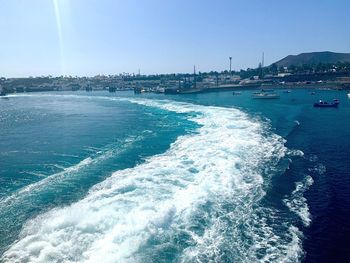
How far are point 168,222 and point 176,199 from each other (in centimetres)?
241

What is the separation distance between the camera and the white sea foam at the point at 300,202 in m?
15.7

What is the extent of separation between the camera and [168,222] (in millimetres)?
14820

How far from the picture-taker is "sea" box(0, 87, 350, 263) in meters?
12.9

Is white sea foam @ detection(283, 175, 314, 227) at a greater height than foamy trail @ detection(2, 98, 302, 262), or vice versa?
foamy trail @ detection(2, 98, 302, 262)

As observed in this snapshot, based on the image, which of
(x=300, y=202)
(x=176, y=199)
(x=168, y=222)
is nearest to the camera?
(x=168, y=222)

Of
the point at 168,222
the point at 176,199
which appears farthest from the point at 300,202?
the point at 168,222

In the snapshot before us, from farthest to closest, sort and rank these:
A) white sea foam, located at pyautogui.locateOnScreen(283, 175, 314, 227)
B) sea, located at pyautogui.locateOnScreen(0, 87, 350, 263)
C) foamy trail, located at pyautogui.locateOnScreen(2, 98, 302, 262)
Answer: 1. white sea foam, located at pyautogui.locateOnScreen(283, 175, 314, 227)
2. sea, located at pyautogui.locateOnScreen(0, 87, 350, 263)
3. foamy trail, located at pyautogui.locateOnScreen(2, 98, 302, 262)

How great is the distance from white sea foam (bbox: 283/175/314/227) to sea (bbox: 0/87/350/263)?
0.18 feet

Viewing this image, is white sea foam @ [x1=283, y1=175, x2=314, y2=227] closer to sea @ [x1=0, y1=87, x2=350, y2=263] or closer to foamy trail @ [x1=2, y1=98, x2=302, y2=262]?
sea @ [x1=0, y1=87, x2=350, y2=263]

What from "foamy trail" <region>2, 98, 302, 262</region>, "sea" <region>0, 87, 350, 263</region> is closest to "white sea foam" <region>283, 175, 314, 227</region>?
"sea" <region>0, 87, 350, 263</region>

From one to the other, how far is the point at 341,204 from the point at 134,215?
1131 centimetres

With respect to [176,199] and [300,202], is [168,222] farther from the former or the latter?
[300,202]

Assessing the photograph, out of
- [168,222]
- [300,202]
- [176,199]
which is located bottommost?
[300,202]

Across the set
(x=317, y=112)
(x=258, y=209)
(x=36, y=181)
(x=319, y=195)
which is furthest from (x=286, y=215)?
(x=317, y=112)
